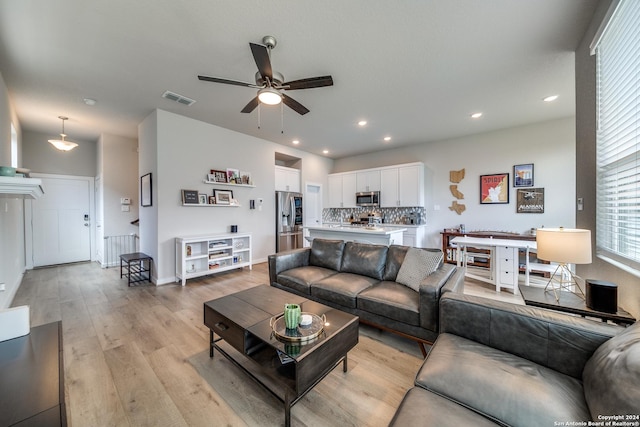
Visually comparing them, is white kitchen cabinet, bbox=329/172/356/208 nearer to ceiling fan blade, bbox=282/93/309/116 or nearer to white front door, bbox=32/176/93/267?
ceiling fan blade, bbox=282/93/309/116

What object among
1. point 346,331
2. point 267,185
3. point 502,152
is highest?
point 502,152

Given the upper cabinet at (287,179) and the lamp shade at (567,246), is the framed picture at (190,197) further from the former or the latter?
the lamp shade at (567,246)

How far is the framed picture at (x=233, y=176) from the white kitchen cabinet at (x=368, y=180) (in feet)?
10.9

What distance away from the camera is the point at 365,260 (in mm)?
2967

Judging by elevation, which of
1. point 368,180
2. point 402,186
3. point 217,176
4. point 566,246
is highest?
point 368,180

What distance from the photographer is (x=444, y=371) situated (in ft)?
4.01

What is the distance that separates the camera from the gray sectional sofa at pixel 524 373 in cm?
91

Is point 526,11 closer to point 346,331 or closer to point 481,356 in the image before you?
point 481,356

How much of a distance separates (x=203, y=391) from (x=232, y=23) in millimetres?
3003

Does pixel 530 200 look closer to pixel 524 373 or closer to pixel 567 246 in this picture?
pixel 567 246

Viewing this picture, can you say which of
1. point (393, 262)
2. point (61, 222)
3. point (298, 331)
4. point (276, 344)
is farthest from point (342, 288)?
point (61, 222)

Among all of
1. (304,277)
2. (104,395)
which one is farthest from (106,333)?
(304,277)

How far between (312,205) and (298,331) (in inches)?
217

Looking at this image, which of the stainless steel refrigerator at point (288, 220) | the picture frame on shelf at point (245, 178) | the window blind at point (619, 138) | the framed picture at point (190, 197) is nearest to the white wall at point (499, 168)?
the stainless steel refrigerator at point (288, 220)
